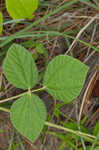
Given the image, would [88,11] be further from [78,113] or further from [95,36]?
[78,113]

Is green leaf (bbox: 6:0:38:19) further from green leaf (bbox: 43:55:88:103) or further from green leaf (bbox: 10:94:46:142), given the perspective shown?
green leaf (bbox: 10:94:46:142)

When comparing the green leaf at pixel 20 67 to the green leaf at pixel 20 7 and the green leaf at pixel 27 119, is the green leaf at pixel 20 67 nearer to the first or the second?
the green leaf at pixel 27 119

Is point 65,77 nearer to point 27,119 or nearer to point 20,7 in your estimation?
point 27,119

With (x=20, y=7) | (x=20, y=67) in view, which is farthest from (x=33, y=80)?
(x=20, y=7)

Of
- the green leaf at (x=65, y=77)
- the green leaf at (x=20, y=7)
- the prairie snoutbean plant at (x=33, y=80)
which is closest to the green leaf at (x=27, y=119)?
the prairie snoutbean plant at (x=33, y=80)

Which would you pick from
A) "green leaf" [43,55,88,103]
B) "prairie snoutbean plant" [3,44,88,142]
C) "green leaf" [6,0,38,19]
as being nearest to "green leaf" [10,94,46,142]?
"prairie snoutbean plant" [3,44,88,142]

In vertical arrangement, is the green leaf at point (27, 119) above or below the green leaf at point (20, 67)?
below

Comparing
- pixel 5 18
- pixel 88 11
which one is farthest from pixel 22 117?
pixel 88 11
